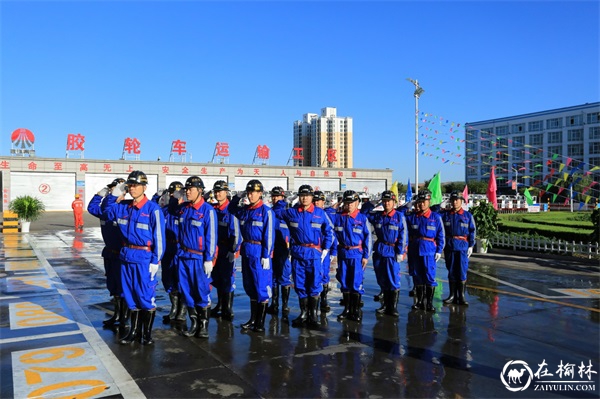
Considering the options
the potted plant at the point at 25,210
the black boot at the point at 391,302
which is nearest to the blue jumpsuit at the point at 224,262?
the black boot at the point at 391,302

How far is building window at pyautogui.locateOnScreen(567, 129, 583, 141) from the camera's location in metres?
63.9

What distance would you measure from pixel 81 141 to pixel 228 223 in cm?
3671

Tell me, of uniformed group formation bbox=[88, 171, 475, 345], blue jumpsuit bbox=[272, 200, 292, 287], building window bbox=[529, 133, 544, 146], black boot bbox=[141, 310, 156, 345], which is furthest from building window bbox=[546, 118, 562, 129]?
black boot bbox=[141, 310, 156, 345]

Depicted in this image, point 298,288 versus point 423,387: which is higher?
point 298,288

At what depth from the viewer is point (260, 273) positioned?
5.94 meters

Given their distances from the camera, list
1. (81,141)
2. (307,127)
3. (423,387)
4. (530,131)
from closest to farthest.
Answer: (423,387), (81,141), (530,131), (307,127)

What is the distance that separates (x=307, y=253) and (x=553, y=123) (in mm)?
72850

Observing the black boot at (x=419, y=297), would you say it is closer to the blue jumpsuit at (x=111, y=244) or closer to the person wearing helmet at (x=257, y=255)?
the person wearing helmet at (x=257, y=255)

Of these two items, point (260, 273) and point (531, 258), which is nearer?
point (260, 273)

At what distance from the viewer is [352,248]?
6.67 meters

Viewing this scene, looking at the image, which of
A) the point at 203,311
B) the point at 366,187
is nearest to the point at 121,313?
the point at 203,311

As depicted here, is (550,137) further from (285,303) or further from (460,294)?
(285,303)

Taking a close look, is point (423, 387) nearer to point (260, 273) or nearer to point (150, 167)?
point (260, 273)

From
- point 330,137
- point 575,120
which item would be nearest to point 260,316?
point 330,137
